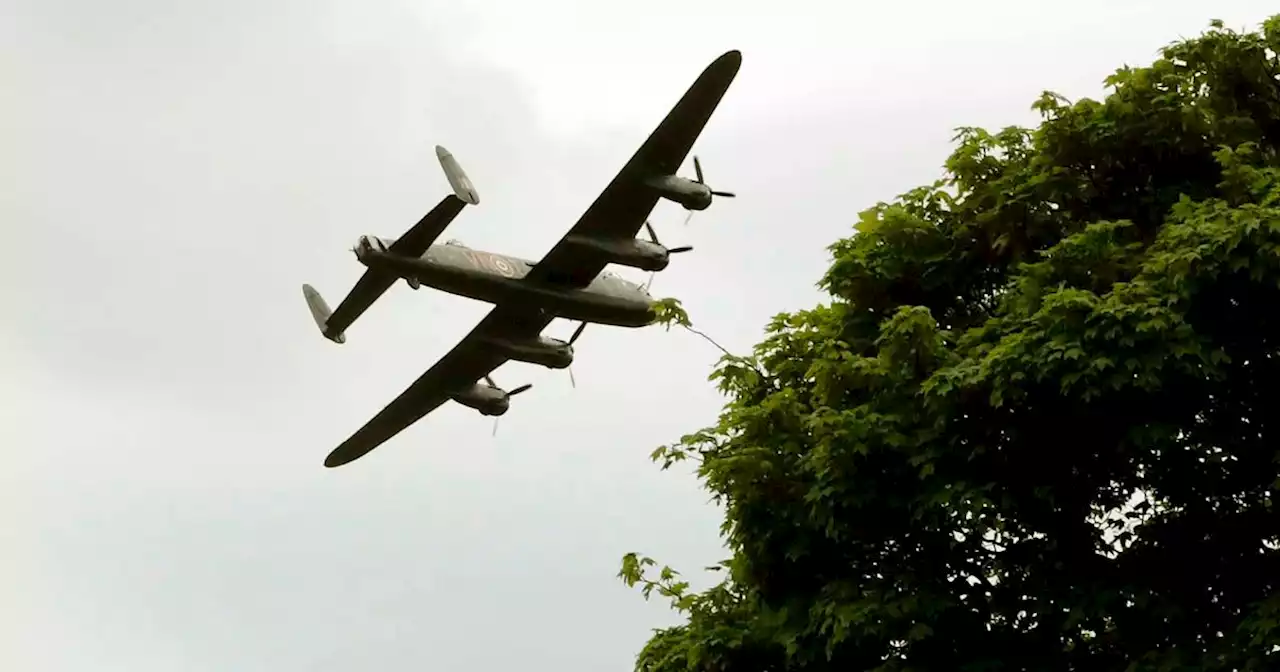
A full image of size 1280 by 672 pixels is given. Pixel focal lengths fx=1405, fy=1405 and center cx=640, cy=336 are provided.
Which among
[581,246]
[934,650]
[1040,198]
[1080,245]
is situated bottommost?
[934,650]

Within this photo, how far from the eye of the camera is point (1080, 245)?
14.6 m

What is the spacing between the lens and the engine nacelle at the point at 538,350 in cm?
3319

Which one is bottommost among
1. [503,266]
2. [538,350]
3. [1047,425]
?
[1047,425]

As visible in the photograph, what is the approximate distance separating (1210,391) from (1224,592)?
200cm

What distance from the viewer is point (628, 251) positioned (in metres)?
29.6

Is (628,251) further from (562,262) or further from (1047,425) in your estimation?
(1047,425)

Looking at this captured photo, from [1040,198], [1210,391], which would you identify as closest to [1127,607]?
[1210,391]

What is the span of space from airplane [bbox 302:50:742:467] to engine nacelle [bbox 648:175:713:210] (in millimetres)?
20

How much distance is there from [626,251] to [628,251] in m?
0.04

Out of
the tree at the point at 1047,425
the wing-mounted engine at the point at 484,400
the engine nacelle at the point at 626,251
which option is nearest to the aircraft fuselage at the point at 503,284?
the engine nacelle at the point at 626,251

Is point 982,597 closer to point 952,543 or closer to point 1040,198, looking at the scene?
point 952,543

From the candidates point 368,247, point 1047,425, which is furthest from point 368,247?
point 1047,425

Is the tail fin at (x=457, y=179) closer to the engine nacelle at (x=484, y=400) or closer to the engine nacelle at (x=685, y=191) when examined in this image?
the engine nacelle at (x=685, y=191)

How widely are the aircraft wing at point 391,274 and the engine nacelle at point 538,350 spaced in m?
3.90
